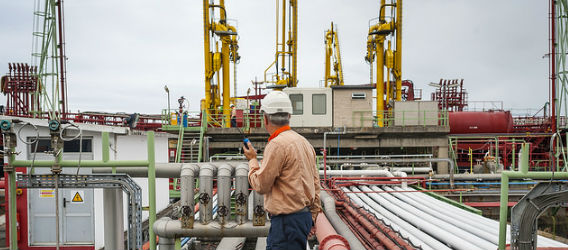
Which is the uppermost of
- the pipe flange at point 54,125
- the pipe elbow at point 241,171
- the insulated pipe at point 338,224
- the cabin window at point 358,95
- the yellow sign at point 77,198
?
the cabin window at point 358,95

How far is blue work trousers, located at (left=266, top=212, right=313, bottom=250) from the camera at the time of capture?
2.58 metres

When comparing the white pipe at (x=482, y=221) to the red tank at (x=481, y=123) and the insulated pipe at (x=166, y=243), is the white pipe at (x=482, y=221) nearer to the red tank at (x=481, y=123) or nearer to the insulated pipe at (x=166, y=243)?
the insulated pipe at (x=166, y=243)

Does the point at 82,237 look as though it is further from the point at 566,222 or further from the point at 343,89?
the point at 566,222

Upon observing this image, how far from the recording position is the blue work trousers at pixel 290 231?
2584mm

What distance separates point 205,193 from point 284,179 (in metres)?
1.94

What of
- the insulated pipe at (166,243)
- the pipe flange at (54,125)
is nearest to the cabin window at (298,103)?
the insulated pipe at (166,243)

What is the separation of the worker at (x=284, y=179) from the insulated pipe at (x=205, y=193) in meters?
1.60

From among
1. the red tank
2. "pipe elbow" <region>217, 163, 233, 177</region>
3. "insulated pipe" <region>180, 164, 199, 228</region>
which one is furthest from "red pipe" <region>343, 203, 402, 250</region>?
the red tank

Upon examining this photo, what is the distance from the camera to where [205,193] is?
13.5 feet

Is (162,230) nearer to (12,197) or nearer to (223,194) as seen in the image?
(223,194)

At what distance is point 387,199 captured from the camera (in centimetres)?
722

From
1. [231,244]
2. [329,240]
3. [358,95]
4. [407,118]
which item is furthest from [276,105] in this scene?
[407,118]

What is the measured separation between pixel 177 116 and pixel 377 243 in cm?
1542

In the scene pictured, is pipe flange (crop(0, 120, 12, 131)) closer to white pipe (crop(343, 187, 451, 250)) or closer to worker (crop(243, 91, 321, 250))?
worker (crop(243, 91, 321, 250))
